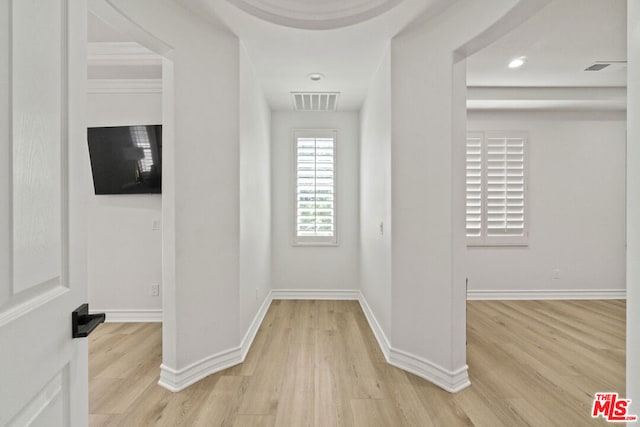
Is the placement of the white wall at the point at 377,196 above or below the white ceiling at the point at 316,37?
below

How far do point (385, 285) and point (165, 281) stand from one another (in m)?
1.79

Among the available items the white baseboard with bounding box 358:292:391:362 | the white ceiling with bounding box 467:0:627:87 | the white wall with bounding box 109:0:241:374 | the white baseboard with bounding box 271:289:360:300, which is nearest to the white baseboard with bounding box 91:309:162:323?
the white wall with bounding box 109:0:241:374

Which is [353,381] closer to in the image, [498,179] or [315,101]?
[315,101]

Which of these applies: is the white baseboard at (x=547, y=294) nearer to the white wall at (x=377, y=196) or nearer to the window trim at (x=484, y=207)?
the window trim at (x=484, y=207)

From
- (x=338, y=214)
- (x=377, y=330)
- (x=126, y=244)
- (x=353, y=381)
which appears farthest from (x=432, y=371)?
(x=126, y=244)

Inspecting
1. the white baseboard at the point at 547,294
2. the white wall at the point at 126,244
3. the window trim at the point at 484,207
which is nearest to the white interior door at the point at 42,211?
the white wall at the point at 126,244

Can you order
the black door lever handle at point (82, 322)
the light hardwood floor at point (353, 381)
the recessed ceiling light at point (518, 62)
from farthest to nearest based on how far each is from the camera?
the recessed ceiling light at point (518, 62)
the light hardwood floor at point (353, 381)
the black door lever handle at point (82, 322)

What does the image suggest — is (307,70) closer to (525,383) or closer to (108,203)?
(108,203)

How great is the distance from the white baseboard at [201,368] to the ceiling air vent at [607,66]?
4.39m

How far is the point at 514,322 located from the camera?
12.1 feet

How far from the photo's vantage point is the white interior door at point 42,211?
69cm

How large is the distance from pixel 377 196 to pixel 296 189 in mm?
1705

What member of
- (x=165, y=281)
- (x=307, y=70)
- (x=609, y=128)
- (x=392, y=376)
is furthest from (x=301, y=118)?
(x=609, y=128)

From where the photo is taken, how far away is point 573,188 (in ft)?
14.8
